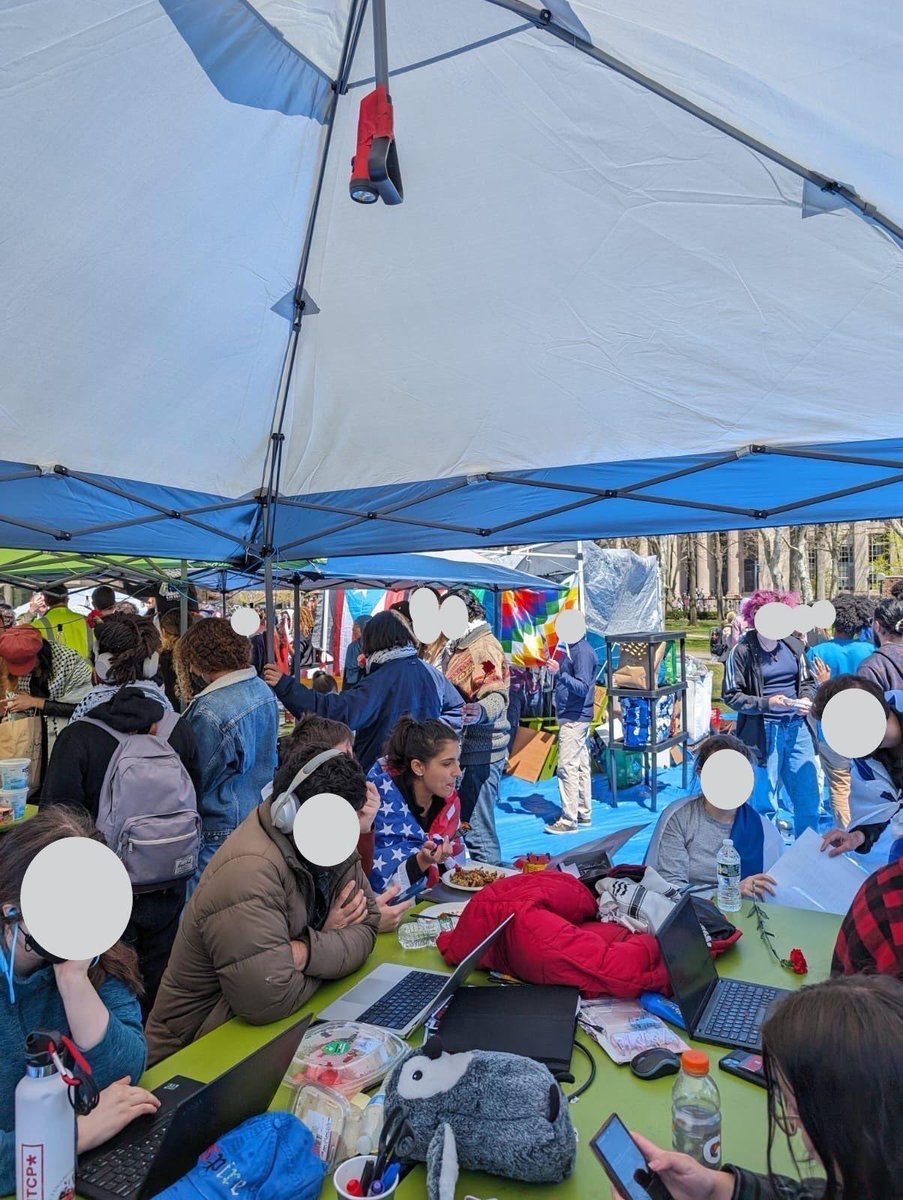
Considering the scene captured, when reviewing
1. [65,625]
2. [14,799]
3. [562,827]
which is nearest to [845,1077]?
[14,799]

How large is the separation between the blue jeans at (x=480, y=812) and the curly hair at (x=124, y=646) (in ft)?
8.83

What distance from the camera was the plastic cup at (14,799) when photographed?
425 cm

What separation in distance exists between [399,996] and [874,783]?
8.19ft

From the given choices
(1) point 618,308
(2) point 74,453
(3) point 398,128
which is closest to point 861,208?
(1) point 618,308

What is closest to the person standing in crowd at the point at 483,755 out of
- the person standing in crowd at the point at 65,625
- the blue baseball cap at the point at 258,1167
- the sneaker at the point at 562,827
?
the sneaker at the point at 562,827

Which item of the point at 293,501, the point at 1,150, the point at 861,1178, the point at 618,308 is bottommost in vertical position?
the point at 861,1178

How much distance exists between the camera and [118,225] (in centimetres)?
255

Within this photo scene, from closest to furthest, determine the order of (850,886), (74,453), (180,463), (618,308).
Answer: (618,308) → (850,886) → (74,453) → (180,463)

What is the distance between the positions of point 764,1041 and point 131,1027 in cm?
128

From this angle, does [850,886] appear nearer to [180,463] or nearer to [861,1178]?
[861,1178]

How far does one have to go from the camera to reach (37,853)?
149 centimetres

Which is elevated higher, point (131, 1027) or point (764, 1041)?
point (764, 1041)

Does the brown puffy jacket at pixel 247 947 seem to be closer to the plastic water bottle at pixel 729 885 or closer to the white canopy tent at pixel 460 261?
the plastic water bottle at pixel 729 885

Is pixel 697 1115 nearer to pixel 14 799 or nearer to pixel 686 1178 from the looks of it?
pixel 686 1178
